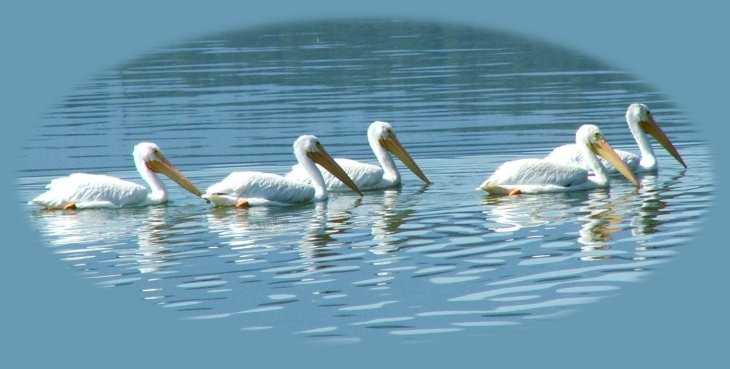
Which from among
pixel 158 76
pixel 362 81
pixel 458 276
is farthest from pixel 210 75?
pixel 458 276

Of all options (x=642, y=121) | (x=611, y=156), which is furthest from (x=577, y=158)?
(x=642, y=121)

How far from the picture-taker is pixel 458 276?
36.0 feet

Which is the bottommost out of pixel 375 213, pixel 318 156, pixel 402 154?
pixel 375 213

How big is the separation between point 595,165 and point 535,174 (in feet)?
3.31

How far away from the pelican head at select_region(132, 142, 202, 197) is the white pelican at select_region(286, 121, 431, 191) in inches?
45.2

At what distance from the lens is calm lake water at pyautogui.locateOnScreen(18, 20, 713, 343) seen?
10.4m

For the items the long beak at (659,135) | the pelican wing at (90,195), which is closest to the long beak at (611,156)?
the long beak at (659,135)

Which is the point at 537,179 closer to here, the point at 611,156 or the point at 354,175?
the point at 611,156

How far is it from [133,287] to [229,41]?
29341 mm

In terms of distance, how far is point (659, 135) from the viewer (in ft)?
57.5

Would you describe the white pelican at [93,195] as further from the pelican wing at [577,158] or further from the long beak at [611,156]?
the long beak at [611,156]

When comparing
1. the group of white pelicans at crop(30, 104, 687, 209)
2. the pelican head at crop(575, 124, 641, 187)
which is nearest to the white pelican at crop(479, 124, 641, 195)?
the group of white pelicans at crop(30, 104, 687, 209)

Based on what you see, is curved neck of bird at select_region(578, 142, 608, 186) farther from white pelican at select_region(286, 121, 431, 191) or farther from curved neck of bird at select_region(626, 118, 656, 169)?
white pelican at select_region(286, 121, 431, 191)

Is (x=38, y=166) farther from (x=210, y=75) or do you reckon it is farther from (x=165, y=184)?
(x=210, y=75)
